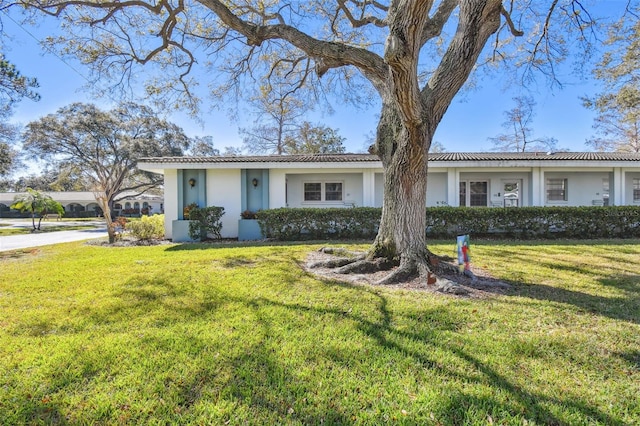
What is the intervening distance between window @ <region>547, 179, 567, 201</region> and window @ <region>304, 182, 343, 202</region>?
9865 mm

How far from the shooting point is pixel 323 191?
13.5 m

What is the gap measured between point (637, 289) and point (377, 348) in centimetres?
486

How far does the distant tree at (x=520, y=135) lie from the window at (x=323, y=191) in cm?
2665

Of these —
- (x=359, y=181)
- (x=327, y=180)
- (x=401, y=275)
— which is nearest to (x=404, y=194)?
(x=401, y=275)

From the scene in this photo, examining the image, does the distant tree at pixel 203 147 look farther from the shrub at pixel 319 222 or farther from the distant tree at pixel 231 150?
the shrub at pixel 319 222

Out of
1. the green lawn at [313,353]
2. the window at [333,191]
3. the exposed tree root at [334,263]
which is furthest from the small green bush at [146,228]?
the exposed tree root at [334,263]

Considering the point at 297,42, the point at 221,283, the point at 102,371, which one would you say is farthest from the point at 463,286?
the point at 297,42

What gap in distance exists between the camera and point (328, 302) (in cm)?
412

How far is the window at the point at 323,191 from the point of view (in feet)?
44.4

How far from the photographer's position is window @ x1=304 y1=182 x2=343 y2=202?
13539 millimetres

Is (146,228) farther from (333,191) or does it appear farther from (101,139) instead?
(101,139)

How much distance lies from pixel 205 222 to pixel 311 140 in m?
20.2

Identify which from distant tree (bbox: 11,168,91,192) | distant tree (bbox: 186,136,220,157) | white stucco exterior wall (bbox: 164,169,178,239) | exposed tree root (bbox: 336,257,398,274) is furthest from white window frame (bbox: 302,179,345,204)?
distant tree (bbox: 11,168,91,192)

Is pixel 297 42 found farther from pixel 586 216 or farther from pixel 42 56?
pixel 586 216
